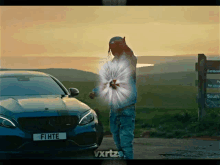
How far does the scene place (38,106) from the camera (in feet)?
22.7

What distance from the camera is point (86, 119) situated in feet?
22.6

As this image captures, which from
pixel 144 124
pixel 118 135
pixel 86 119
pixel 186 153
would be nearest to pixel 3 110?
pixel 86 119

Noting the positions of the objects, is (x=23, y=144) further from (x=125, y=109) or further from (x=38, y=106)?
(x=125, y=109)

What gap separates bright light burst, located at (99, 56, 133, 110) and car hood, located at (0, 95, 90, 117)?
957mm

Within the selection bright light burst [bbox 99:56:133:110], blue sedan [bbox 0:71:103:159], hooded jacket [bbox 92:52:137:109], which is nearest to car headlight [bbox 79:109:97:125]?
blue sedan [bbox 0:71:103:159]

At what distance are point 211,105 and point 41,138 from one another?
7251mm

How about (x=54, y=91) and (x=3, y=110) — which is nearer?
(x=3, y=110)

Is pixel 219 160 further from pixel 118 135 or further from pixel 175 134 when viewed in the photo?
pixel 175 134

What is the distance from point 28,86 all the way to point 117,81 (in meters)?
2.62

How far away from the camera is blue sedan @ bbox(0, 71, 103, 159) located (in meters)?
6.41

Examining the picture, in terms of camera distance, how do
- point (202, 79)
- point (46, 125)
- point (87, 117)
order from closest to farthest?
point (46, 125)
point (87, 117)
point (202, 79)

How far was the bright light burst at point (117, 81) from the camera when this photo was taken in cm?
603

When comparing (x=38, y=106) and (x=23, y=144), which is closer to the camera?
(x=23, y=144)

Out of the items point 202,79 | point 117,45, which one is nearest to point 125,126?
point 117,45
